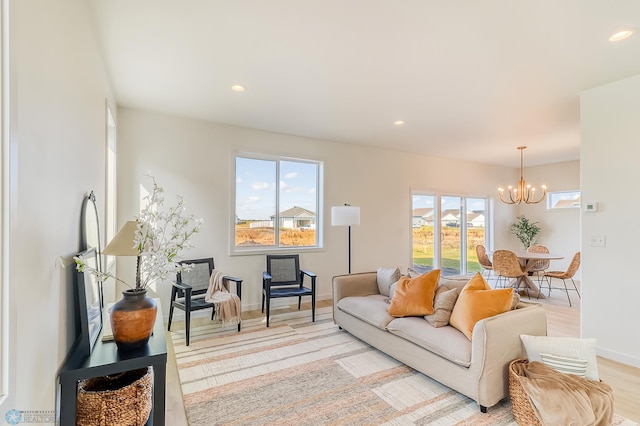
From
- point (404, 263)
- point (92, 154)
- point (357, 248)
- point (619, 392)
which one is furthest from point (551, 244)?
point (92, 154)

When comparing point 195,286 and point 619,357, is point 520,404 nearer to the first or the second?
point 619,357

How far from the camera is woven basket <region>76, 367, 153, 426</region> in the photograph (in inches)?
55.8

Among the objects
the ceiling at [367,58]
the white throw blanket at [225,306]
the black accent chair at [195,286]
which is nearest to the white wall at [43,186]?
the ceiling at [367,58]

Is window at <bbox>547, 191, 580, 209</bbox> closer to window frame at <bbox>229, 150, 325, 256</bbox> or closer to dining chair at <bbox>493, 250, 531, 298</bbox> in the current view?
dining chair at <bbox>493, 250, 531, 298</bbox>

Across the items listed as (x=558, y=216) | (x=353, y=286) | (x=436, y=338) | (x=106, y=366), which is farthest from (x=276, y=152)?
(x=558, y=216)

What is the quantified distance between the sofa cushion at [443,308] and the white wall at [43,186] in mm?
2506

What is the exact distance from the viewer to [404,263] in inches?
241

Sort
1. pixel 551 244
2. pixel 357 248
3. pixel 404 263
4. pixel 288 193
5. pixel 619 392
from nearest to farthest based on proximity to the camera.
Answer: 1. pixel 619 392
2. pixel 288 193
3. pixel 357 248
4. pixel 404 263
5. pixel 551 244

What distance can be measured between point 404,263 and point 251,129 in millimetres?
3845

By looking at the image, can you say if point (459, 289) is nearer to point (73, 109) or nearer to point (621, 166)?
point (621, 166)

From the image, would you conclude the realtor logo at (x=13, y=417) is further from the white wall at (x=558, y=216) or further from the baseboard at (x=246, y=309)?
the white wall at (x=558, y=216)

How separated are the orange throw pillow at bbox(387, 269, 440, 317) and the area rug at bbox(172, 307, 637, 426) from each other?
1.64 feet

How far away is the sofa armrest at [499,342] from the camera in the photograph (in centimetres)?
209

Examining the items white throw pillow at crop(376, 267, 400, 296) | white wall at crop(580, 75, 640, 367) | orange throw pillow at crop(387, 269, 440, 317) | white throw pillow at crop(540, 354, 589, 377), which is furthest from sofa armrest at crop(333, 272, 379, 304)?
white wall at crop(580, 75, 640, 367)
